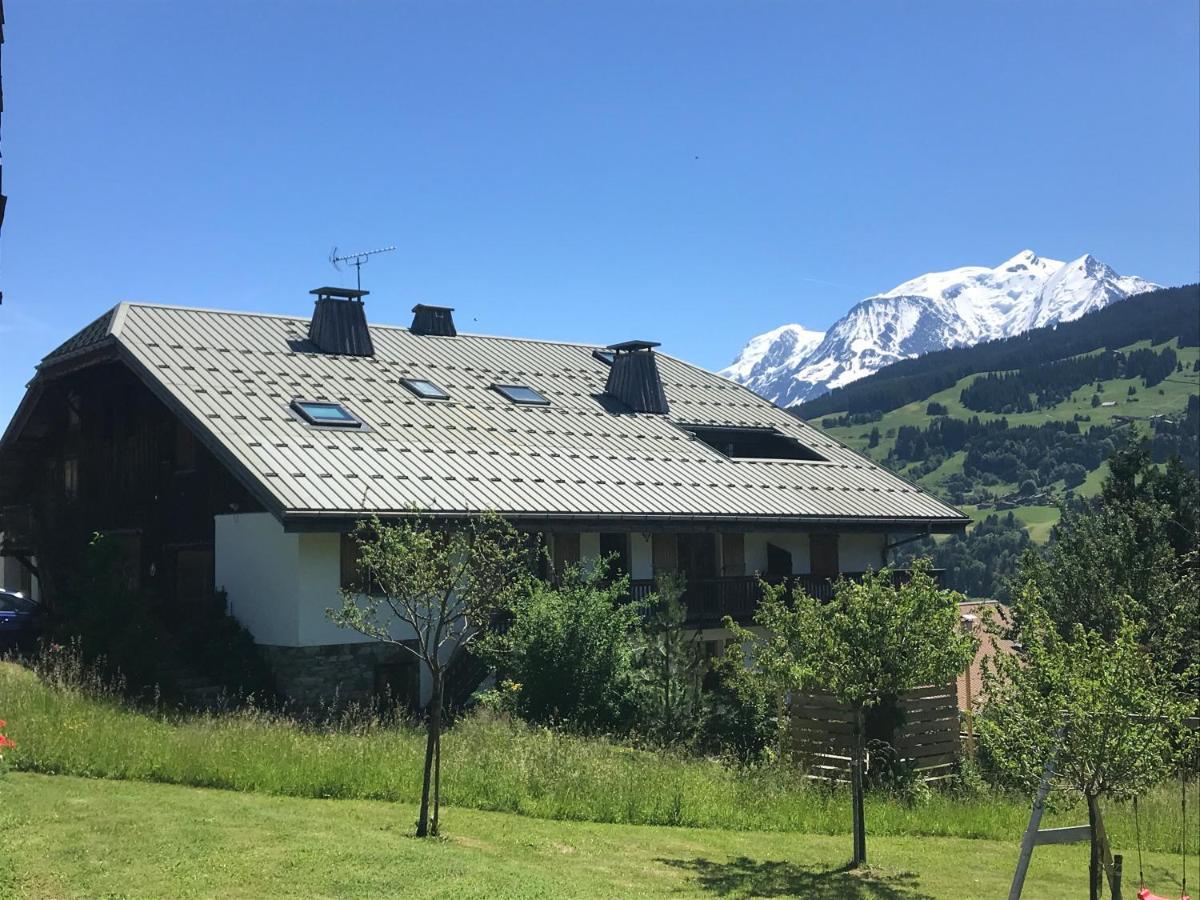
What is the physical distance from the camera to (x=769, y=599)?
53.7 feet

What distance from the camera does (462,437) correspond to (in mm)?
28422

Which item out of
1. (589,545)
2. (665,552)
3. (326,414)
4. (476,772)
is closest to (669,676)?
(589,545)

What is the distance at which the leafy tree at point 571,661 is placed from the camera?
2239cm

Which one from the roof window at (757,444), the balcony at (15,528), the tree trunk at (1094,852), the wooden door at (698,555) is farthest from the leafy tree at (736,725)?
the balcony at (15,528)

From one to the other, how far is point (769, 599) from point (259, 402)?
13993 millimetres

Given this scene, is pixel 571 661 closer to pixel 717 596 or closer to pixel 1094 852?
pixel 717 596

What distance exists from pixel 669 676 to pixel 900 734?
402 cm

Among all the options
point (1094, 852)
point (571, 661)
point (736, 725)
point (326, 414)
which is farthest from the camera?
point (326, 414)

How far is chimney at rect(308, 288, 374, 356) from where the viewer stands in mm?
31812

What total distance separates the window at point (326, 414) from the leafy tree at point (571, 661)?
5989 millimetres

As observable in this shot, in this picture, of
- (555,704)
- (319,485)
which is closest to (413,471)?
(319,485)

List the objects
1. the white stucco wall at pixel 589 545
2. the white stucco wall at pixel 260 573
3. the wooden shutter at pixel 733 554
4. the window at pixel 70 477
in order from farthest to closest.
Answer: the window at pixel 70 477 < the wooden shutter at pixel 733 554 < the white stucco wall at pixel 589 545 < the white stucco wall at pixel 260 573

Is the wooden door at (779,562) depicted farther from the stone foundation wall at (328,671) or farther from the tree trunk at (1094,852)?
the tree trunk at (1094,852)

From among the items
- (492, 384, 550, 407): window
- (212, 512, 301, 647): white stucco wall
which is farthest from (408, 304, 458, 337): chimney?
(212, 512, 301, 647): white stucco wall
